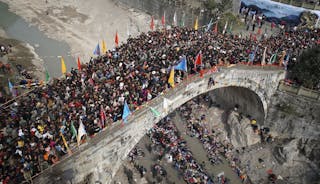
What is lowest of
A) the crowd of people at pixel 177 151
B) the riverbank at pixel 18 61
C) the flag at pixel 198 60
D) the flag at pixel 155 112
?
the crowd of people at pixel 177 151

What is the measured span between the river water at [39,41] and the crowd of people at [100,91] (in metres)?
16.7

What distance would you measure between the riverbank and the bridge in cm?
1597

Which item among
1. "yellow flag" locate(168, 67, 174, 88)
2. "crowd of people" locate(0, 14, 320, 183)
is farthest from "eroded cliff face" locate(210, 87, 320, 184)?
"yellow flag" locate(168, 67, 174, 88)

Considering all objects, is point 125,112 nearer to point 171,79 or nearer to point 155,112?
point 155,112

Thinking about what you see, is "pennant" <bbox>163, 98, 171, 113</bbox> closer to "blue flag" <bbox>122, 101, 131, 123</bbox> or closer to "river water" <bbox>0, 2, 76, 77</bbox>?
"blue flag" <bbox>122, 101, 131, 123</bbox>

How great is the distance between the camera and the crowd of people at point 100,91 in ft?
56.0

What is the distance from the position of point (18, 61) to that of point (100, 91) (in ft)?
78.3

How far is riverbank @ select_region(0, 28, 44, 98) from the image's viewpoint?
32.5 m

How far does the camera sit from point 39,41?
47.7 m

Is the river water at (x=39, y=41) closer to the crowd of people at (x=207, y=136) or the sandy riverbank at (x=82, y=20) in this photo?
the sandy riverbank at (x=82, y=20)

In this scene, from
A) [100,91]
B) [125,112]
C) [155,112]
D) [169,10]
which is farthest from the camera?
[169,10]

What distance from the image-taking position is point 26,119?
1897 centimetres

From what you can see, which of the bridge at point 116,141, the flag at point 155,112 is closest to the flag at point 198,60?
the bridge at point 116,141

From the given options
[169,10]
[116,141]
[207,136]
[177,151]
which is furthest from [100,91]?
[169,10]
